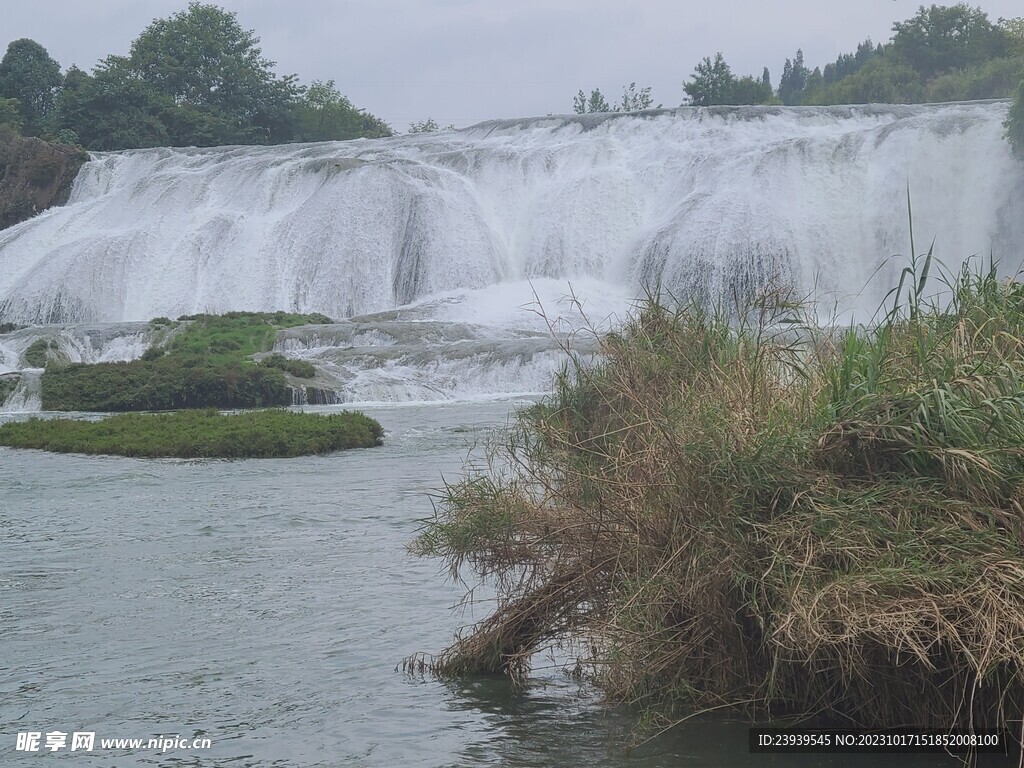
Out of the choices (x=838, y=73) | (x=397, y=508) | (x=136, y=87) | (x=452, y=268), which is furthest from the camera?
(x=838, y=73)

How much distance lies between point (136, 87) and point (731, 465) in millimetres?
58319

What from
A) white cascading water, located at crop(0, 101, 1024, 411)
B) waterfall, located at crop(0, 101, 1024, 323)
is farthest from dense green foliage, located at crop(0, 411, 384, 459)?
waterfall, located at crop(0, 101, 1024, 323)

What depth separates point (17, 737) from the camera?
20.7 ft

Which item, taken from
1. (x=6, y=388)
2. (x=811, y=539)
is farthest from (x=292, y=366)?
(x=811, y=539)

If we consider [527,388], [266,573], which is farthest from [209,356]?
[266,573]

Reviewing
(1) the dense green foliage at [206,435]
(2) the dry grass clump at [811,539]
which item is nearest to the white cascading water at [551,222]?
(1) the dense green foliage at [206,435]

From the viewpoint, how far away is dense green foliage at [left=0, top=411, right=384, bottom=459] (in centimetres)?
1762

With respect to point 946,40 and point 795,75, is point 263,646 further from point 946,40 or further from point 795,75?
point 795,75

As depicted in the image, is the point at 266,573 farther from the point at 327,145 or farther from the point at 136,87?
the point at 136,87

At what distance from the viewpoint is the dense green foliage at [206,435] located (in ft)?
57.8

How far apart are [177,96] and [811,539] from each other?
216ft

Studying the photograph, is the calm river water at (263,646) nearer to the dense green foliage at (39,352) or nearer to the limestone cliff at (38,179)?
the dense green foliage at (39,352)

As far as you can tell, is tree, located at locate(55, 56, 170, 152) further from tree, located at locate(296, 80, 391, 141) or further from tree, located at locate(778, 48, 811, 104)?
tree, located at locate(778, 48, 811, 104)

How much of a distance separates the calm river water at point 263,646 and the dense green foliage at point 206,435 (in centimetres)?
351
